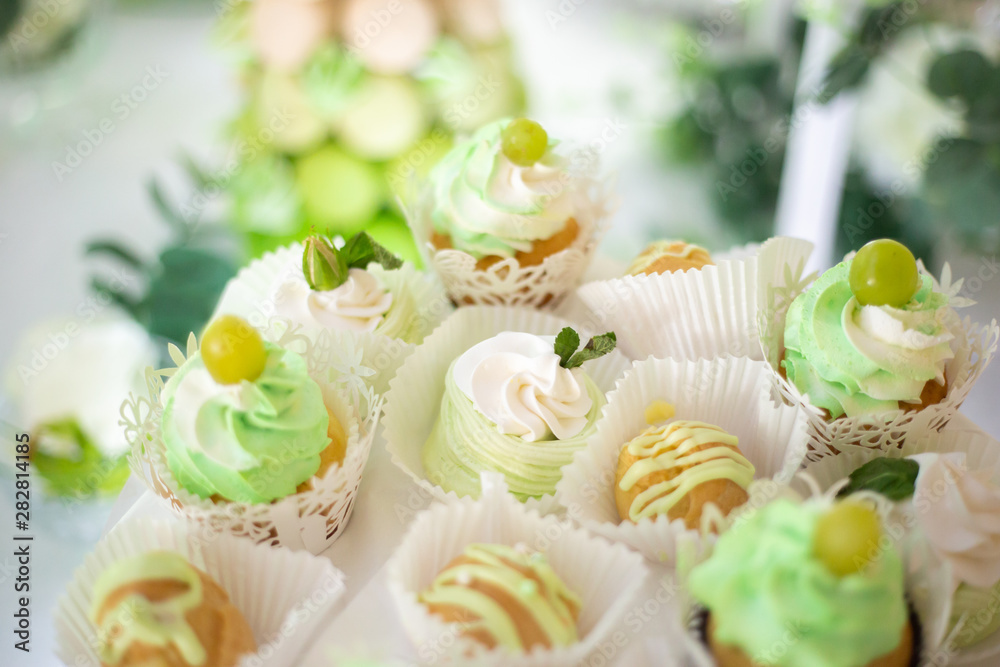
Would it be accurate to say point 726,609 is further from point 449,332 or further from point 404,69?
point 404,69

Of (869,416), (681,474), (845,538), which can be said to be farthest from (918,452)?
(845,538)

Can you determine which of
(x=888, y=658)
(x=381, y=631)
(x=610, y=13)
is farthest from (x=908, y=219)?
(x=381, y=631)

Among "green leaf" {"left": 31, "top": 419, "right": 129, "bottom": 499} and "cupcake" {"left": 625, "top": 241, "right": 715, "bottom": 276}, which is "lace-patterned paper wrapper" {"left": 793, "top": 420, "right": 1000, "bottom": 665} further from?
"green leaf" {"left": 31, "top": 419, "right": 129, "bottom": 499}

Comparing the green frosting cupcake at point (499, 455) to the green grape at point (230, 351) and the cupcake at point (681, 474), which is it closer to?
the cupcake at point (681, 474)

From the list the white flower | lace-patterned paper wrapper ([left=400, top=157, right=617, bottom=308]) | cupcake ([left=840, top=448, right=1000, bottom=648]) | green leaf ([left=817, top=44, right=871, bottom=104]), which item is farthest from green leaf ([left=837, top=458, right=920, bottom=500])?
the white flower

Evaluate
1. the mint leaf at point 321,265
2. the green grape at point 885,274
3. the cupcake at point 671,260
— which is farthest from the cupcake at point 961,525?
the mint leaf at point 321,265

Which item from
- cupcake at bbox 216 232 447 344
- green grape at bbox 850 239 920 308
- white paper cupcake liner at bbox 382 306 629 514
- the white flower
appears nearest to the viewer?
green grape at bbox 850 239 920 308

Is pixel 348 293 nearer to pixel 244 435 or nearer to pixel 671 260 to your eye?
pixel 244 435
